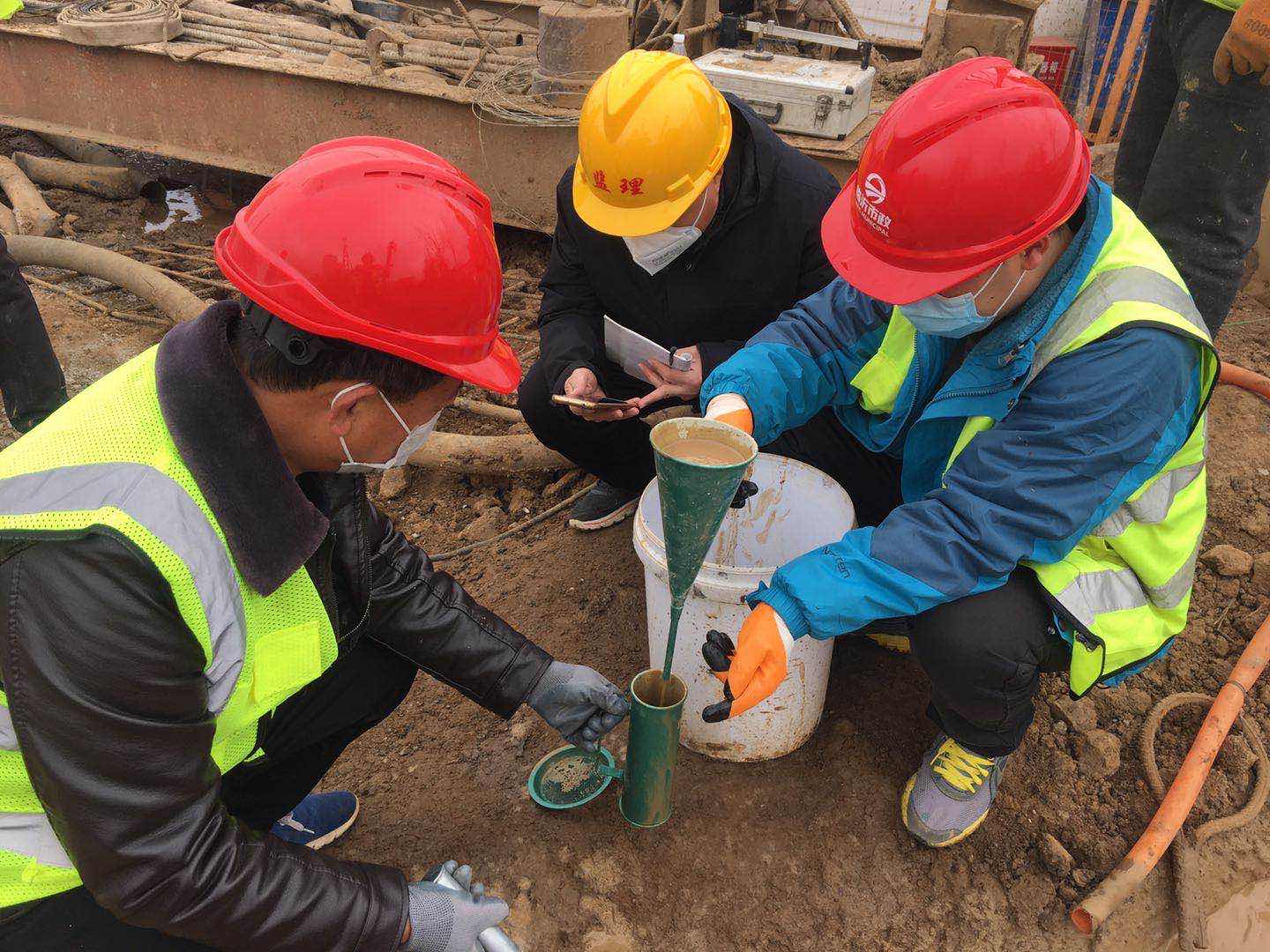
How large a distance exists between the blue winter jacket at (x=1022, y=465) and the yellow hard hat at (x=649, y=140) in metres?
1.09

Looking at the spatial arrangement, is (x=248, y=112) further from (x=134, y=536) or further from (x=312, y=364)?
(x=134, y=536)

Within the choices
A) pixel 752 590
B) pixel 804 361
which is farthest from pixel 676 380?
pixel 752 590

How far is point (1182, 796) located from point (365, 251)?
2426 mm

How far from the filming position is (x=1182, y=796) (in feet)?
7.68

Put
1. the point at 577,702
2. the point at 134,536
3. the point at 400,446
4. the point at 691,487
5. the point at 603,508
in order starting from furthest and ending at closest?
the point at 603,508, the point at 577,702, the point at 691,487, the point at 400,446, the point at 134,536

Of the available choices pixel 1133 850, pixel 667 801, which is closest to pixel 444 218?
pixel 667 801

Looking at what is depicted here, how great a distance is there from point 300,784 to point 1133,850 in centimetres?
212

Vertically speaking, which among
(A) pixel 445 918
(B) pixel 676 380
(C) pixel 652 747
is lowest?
(C) pixel 652 747

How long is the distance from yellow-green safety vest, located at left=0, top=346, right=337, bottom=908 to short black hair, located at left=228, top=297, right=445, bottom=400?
0.15 meters

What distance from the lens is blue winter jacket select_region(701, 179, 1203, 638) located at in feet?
5.85

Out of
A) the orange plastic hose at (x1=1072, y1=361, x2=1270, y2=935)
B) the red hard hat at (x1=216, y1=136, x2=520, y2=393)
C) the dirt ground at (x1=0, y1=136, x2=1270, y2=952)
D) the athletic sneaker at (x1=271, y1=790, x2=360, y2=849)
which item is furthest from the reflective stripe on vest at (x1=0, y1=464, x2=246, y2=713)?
the orange plastic hose at (x1=1072, y1=361, x2=1270, y2=935)

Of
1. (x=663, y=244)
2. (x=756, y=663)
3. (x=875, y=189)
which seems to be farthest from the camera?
(x=663, y=244)

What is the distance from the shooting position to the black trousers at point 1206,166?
2951 mm

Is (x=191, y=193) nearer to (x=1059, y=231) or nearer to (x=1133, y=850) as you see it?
(x=1059, y=231)
